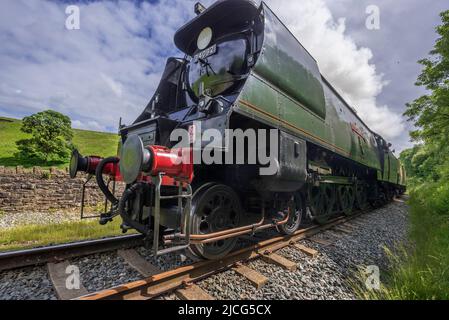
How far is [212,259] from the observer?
2588 millimetres

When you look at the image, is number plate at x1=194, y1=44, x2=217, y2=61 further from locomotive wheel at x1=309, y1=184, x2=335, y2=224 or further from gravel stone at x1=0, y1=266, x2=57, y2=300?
gravel stone at x1=0, y1=266, x2=57, y2=300

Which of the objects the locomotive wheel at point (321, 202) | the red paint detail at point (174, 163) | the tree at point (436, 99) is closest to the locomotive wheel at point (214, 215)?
the red paint detail at point (174, 163)

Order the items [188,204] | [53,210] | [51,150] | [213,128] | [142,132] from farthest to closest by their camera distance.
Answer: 1. [51,150]
2. [53,210]
3. [142,132]
4. [213,128]
5. [188,204]

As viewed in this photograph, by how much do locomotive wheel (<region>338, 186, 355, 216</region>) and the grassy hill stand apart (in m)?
20.9

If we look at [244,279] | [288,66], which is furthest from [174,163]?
[288,66]

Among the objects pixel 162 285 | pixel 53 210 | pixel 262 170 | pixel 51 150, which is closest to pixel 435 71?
pixel 262 170

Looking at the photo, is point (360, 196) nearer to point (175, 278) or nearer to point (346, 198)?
point (346, 198)

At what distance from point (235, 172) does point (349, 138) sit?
4.09 m

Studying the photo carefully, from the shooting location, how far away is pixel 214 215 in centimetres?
→ 266

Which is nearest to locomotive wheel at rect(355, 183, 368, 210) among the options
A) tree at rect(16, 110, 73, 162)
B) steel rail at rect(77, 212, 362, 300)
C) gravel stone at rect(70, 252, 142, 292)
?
steel rail at rect(77, 212, 362, 300)

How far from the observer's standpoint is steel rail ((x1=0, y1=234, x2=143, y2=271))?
97.7 inches

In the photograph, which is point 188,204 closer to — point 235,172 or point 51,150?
point 235,172

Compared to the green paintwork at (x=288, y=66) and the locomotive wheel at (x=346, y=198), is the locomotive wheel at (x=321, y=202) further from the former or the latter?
the green paintwork at (x=288, y=66)

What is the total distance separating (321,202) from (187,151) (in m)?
4.03
